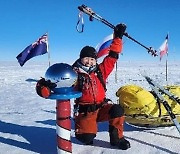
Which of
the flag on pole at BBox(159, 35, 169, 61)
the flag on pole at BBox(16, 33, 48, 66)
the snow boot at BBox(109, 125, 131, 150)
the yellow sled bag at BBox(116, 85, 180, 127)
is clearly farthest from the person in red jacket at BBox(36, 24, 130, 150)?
the flag on pole at BBox(159, 35, 169, 61)

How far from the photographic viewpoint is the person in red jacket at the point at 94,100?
4.16 meters

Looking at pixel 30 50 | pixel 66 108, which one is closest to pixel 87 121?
pixel 66 108

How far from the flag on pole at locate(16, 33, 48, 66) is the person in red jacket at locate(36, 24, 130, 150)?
8907 millimetres

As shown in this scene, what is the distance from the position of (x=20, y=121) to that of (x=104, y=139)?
225cm

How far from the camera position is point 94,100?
170 inches

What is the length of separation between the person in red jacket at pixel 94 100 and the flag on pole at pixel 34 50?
8908mm

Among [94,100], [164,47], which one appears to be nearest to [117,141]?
[94,100]

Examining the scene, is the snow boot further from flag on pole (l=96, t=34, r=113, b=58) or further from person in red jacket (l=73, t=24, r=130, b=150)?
flag on pole (l=96, t=34, r=113, b=58)

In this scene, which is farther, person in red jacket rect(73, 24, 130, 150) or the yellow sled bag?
the yellow sled bag

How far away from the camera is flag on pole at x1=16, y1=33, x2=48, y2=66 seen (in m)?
13.4

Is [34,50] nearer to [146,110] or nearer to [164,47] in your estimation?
[164,47]

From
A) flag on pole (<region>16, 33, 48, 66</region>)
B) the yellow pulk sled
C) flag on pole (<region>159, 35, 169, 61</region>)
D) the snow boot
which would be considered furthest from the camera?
flag on pole (<region>159, 35, 169, 61</region>)

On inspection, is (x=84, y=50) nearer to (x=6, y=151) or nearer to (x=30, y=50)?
(x=6, y=151)

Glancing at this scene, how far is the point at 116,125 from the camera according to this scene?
13.6 ft
